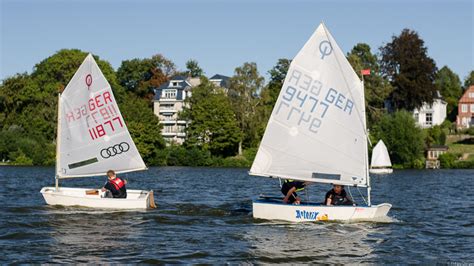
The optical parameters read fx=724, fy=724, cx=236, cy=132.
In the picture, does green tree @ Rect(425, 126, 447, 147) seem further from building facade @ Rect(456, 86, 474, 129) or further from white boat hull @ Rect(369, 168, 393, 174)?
building facade @ Rect(456, 86, 474, 129)

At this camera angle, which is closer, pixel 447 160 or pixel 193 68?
pixel 447 160

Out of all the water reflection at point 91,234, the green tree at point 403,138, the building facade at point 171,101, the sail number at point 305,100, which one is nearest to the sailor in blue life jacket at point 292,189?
the sail number at point 305,100

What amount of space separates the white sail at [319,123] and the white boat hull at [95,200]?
19.4 ft

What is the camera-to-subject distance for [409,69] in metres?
96.9

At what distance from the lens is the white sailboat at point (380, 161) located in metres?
73.9

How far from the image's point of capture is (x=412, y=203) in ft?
119

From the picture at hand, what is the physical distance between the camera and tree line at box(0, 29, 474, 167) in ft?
284

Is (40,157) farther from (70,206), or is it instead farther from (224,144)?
(70,206)

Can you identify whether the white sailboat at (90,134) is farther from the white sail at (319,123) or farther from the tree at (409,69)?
the tree at (409,69)

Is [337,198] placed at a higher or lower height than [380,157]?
lower

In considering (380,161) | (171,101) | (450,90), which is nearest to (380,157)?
(380,161)

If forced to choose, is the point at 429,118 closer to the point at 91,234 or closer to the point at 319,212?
the point at 319,212

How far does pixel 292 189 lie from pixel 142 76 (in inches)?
4181

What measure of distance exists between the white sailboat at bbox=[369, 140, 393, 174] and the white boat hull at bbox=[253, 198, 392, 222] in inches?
1945
